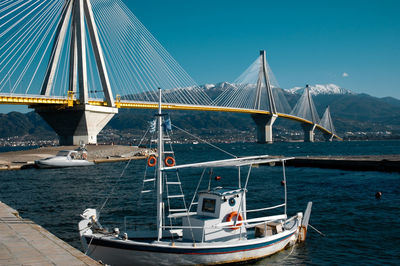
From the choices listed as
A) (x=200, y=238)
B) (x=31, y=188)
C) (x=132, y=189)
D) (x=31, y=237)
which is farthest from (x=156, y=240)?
(x=31, y=188)

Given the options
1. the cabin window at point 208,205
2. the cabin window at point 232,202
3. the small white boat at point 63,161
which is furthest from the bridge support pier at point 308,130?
the cabin window at point 208,205

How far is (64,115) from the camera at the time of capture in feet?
203

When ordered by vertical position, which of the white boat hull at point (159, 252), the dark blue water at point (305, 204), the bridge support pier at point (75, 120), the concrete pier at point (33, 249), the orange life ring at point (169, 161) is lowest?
the dark blue water at point (305, 204)

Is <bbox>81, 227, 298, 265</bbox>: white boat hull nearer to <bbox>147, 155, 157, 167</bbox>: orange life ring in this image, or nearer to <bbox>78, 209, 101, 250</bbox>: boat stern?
<bbox>78, 209, 101, 250</bbox>: boat stern

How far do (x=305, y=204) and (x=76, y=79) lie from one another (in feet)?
158

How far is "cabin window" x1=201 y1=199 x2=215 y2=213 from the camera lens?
1394 centimetres

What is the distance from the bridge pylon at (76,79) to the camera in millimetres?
58719

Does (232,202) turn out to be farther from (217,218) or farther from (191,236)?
(191,236)

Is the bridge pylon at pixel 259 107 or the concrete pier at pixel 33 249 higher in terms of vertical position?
the bridge pylon at pixel 259 107

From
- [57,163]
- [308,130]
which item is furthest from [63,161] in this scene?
[308,130]

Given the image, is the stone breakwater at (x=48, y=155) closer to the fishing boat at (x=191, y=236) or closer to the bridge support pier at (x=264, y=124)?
the fishing boat at (x=191, y=236)

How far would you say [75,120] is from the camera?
6162cm

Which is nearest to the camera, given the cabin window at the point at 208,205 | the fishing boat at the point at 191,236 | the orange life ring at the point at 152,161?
the fishing boat at the point at 191,236

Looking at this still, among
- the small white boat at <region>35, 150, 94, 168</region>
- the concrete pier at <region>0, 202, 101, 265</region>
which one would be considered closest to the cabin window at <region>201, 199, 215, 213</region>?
the concrete pier at <region>0, 202, 101, 265</region>
